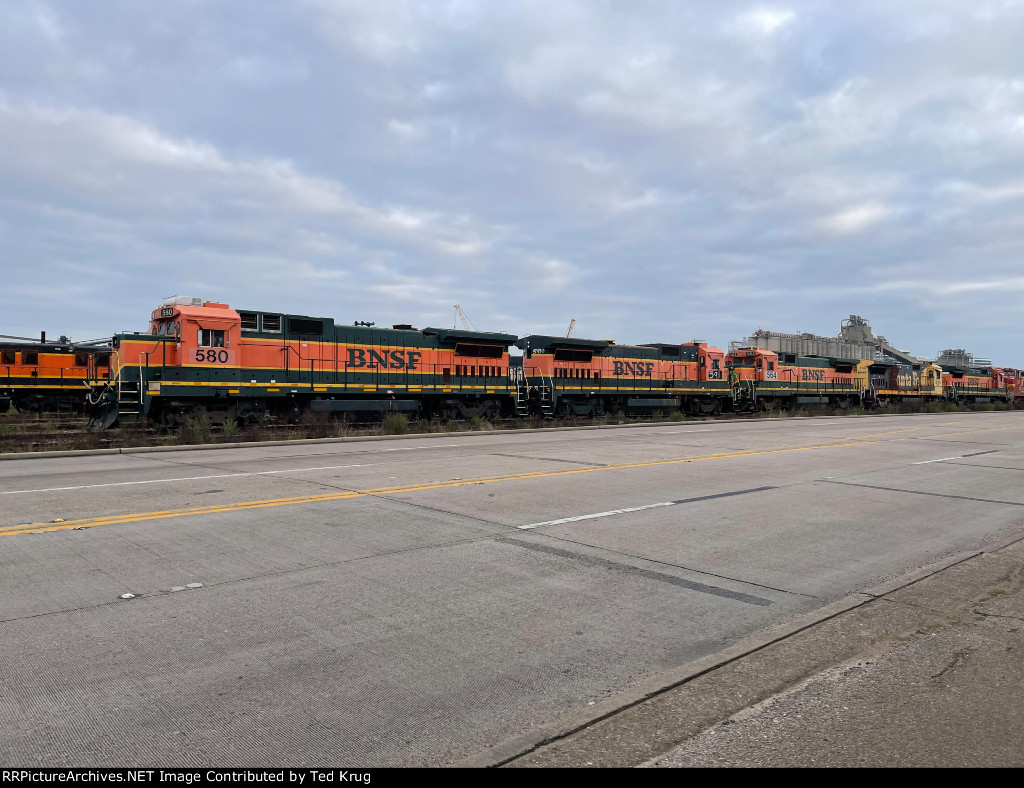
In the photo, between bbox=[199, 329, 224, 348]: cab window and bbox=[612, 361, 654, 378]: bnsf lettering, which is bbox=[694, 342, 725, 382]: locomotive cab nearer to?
bbox=[612, 361, 654, 378]: bnsf lettering

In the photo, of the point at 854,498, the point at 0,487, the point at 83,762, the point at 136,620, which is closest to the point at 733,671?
the point at 83,762

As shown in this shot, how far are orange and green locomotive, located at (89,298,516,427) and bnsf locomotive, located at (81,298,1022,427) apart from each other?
4cm

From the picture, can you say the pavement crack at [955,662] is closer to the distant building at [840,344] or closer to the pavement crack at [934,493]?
the pavement crack at [934,493]

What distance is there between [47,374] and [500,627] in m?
36.0

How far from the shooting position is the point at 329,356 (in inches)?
992

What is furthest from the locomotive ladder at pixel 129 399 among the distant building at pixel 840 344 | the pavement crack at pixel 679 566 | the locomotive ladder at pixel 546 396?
the distant building at pixel 840 344

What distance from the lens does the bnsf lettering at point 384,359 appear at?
2591 centimetres

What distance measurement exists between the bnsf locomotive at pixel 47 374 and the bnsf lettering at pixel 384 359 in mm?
14441

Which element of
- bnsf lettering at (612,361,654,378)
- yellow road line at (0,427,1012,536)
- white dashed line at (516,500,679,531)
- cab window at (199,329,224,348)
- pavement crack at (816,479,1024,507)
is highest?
cab window at (199,329,224,348)

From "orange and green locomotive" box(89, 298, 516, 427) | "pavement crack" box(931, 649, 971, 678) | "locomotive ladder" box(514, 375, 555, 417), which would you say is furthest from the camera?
"locomotive ladder" box(514, 375, 555, 417)

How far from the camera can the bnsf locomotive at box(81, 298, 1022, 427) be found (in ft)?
70.9

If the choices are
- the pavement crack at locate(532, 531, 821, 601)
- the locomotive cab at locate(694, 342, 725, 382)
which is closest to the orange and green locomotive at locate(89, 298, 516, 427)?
the locomotive cab at locate(694, 342, 725, 382)

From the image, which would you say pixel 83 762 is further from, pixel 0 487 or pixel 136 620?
pixel 0 487
